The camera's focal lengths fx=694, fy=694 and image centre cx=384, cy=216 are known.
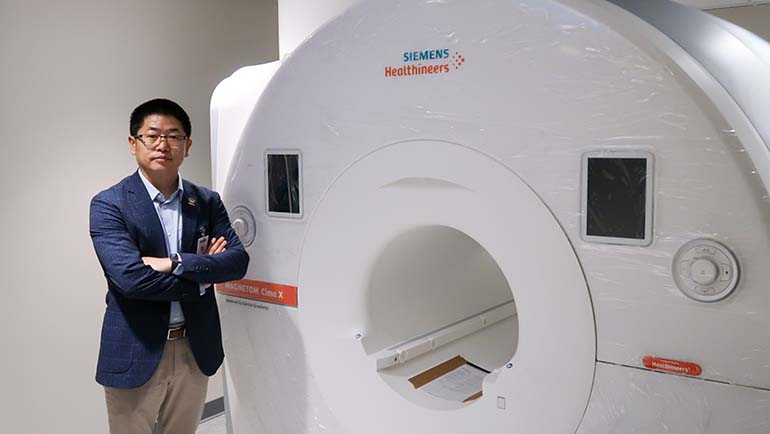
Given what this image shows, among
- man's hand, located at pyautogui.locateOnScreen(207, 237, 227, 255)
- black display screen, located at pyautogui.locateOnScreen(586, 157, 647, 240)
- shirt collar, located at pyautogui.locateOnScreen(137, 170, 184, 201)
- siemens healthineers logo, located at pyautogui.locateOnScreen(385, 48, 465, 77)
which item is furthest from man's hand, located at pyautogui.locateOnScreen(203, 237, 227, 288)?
black display screen, located at pyautogui.locateOnScreen(586, 157, 647, 240)

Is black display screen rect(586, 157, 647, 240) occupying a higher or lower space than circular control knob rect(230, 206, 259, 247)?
higher

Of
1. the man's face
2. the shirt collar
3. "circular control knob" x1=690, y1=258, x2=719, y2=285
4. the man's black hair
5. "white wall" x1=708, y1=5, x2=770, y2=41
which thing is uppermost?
"white wall" x1=708, y1=5, x2=770, y2=41

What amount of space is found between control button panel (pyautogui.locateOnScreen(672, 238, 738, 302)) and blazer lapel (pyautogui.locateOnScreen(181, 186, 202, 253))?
1207 mm

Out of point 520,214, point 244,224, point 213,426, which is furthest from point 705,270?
point 213,426

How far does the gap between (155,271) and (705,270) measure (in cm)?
119

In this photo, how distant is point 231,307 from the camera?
160 centimetres

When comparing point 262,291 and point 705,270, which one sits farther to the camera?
point 262,291

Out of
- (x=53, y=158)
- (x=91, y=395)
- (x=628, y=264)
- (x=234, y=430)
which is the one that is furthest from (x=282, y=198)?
(x=91, y=395)

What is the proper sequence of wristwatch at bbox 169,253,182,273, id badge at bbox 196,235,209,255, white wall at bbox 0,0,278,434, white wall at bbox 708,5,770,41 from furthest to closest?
white wall at bbox 0,0,278,434 → id badge at bbox 196,235,209,255 → wristwatch at bbox 169,253,182,273 → white wall at bbox 708,5,770,41

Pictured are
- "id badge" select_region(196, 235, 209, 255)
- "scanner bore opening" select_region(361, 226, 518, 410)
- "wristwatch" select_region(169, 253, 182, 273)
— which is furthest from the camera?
"id badge" select_region(196, 235, 209, 255)

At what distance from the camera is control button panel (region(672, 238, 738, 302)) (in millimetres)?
942

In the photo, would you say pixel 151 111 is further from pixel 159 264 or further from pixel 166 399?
pixel 166 399

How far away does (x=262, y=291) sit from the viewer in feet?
5.01

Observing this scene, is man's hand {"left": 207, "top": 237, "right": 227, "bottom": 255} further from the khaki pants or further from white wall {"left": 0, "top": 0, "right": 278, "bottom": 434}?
white wall {"left": 0, "top": 0, "right": 278, "bottom": 434}
